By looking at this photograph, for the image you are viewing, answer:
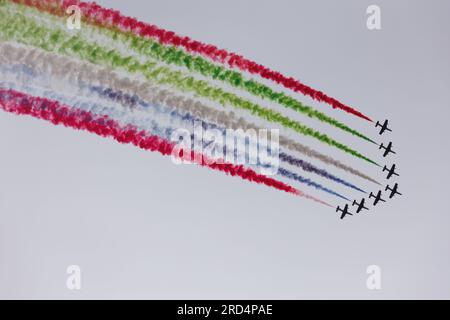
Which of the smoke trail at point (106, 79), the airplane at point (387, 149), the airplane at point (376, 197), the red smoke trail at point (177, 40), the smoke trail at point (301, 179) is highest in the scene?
the red smoke trail at point (177, 40)

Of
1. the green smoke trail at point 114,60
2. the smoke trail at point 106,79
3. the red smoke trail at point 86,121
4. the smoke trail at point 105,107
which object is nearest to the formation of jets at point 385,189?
the green smoke trail at point 114,60

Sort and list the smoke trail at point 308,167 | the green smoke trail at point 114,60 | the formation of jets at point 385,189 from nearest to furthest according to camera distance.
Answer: the green smoke trail at point 114,60
the smoke trail at point 308,167
the formation of jets at point 385,189

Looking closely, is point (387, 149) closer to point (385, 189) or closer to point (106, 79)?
point (385, 189)

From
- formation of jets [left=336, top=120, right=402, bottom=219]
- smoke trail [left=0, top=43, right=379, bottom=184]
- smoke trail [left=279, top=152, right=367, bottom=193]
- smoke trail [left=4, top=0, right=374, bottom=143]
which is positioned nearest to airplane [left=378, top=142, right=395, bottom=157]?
formation of jets [left=336, top=120, right=402, bottom=219]

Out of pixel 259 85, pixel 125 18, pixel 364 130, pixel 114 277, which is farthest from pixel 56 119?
pixel 364 130

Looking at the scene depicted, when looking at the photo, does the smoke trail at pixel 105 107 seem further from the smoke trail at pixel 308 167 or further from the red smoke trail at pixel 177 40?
the smoke trail at pixel 308 167

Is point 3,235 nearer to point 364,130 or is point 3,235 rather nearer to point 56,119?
point 56,119

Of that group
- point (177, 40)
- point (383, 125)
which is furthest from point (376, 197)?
point (177, 40)
